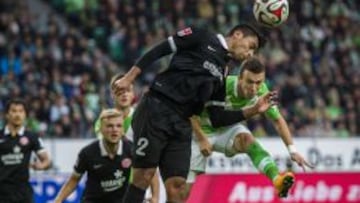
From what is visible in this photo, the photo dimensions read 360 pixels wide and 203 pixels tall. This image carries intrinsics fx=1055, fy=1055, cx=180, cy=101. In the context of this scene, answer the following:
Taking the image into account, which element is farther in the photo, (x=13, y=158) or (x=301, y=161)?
(x=13, y=158)

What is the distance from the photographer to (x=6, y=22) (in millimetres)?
21266

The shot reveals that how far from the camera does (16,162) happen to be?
11.8m

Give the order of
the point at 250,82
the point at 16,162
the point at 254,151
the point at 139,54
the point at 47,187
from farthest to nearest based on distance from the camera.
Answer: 1. the point at 139,54
2. the point at 47,187
3. the point at 16,162
4. the point at 254,151
5. the point at 250,82

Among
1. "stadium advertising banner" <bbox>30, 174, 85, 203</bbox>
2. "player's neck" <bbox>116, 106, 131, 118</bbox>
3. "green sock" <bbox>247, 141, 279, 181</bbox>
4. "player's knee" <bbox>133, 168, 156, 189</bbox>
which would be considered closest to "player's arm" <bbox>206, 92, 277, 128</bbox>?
"green sock" <bbox>247, 141, 279, 181</bbox>

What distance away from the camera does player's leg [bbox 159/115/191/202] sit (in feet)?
30.2

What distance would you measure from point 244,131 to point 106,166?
1439mm

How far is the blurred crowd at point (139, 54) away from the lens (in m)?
19.7

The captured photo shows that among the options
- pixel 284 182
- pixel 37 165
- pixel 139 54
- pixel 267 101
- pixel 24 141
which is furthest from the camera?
pixel 139 54

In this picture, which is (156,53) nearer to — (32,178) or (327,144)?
(32,178)

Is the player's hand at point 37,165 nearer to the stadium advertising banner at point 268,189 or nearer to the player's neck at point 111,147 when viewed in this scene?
the player's neck at point 111,147

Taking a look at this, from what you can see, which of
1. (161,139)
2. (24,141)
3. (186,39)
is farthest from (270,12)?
(24,141)

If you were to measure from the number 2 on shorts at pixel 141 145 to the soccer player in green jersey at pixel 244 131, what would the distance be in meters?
0.84

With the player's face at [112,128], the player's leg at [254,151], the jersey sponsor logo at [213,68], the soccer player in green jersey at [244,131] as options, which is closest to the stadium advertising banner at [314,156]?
the soccer player in green jersey at [244,131]

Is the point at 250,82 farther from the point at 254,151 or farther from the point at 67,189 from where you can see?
the point at 67,189
